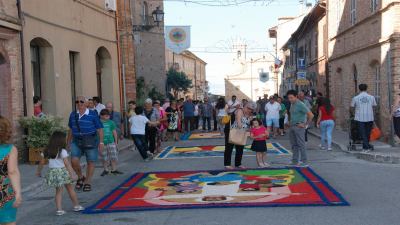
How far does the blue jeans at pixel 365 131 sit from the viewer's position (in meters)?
14.1

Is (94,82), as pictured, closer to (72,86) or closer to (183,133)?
(72,86)

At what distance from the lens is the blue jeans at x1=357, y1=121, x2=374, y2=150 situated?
46.2ft

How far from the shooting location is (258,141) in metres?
12.2

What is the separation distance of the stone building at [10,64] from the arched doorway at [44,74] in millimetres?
1853

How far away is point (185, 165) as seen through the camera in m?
13.2

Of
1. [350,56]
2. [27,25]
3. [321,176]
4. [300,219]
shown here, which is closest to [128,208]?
[300,219]

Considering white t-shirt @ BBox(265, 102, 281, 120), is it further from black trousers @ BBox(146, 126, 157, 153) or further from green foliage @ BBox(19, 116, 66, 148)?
green foliage @ BBox(19, 116, 66, 148)

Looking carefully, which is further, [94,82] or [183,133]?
[183,133]

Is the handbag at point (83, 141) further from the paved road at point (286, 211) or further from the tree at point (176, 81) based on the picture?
the tree at point (176, 81)

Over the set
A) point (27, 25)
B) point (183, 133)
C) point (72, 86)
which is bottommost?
point (183, 133)

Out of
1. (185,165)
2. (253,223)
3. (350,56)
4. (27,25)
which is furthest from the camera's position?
(350,56)

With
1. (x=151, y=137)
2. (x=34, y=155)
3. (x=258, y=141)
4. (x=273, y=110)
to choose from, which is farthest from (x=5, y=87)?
(x=273, y=110)

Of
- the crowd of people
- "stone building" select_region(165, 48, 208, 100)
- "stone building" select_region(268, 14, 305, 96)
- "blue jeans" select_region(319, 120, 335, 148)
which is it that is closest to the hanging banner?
the crowd of people

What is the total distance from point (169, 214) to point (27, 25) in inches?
340
